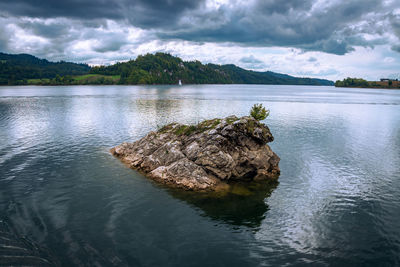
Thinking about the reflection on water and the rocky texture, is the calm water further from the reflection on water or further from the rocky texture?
the rocky texture

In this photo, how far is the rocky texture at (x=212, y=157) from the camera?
32.1m

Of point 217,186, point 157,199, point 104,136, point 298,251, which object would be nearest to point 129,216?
point 157,199

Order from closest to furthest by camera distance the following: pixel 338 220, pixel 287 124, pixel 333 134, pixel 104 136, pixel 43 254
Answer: pixel 43 254 < pixel 338 220 < pixel 104 136 < pixel 333 134 < pixel 287 124

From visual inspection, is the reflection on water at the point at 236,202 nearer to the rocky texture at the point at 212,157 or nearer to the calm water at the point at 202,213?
the calm water at the point at 202,213

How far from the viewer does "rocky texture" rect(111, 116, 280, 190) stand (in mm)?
32094

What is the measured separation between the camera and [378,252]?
19781mm

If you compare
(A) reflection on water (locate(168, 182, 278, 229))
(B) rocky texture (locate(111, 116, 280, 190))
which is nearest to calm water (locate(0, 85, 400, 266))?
(A) reflection on water (locate(168, 182, 278, 229))

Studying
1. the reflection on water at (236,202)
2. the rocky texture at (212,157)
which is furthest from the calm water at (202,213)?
the rocky texture at (212,157)

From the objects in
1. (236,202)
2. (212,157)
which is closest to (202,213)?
(236,202)

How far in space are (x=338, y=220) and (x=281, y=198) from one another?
626 cm

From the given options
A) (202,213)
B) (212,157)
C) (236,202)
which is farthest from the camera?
(212,157)

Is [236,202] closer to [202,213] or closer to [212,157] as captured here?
[202,213]

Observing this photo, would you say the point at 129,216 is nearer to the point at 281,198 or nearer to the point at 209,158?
the point at 209,158

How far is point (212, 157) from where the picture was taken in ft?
107
